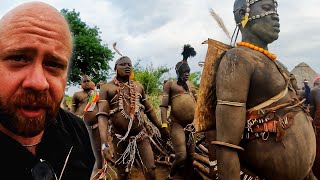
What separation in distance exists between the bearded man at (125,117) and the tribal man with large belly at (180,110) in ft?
3.59

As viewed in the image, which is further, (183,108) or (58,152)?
(183,108)

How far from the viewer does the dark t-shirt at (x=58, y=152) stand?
1512 mm

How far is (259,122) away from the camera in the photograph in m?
3.08

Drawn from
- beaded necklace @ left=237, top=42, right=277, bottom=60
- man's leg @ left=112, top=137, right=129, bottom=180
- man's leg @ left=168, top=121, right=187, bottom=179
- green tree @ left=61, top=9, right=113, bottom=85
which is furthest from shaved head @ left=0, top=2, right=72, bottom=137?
green tree @ left=61, top=9, right=113, bottom=85

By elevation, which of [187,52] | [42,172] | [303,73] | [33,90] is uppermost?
[303,73]

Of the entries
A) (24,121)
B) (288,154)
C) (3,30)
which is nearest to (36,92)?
(24,121)

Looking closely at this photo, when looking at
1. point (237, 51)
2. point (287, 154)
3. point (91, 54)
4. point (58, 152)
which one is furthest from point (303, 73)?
point (91, 54)

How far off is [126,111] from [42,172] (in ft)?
15.8

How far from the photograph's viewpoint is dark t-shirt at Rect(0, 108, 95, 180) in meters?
1.51

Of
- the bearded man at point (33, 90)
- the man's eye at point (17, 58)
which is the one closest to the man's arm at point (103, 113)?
the bearded man at point (33, 90)

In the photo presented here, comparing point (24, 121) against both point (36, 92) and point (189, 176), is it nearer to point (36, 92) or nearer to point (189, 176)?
point (36, 92)

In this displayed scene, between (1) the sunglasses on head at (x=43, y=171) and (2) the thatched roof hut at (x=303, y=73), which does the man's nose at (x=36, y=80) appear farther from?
(2) the thatched roof hut at (x=303, y=73)

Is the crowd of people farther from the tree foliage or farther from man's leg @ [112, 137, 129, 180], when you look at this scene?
the tree foliage

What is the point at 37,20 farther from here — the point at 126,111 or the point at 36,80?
the point at 126,111
